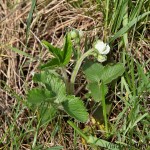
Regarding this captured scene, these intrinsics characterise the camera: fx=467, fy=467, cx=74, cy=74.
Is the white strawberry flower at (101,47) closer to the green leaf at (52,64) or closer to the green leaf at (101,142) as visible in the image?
the green leaf at (52,64)

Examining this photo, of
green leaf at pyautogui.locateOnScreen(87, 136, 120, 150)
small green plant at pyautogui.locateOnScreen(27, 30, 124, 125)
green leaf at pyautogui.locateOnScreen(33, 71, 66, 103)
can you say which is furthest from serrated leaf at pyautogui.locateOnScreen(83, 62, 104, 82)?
green leaf at pyautogui.locateOnScreen(87, 136, 120, 150)

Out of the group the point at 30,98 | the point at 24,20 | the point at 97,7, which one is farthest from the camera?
A: the point at 24,20

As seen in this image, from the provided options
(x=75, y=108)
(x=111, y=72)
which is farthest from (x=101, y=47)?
(x=75, y=108)

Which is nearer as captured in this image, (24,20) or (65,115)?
(65,115)

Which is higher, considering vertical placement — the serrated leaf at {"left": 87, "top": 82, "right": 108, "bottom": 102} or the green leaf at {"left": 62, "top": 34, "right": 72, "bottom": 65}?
the green leaf at {"left": 62, "top": 34, "right": 72, "bottom": 65}

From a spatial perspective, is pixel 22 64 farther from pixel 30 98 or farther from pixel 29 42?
pixel 30 98

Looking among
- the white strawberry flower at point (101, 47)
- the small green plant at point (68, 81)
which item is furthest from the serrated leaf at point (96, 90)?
the white strawberry flower at point (101, 47)

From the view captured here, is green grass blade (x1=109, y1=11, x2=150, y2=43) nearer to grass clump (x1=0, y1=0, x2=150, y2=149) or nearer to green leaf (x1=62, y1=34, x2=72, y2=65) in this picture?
grass clump (x1=0, y1=0, x2=150, y2=149)

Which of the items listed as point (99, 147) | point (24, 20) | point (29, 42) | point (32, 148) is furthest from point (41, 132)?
point (24, 20)
